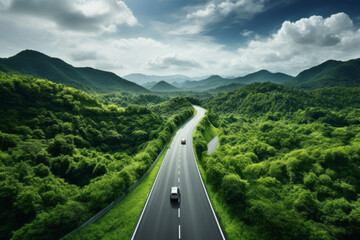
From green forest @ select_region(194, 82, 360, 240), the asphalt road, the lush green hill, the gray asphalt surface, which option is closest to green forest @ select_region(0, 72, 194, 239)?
the asphalt road

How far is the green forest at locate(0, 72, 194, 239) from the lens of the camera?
23.2 m

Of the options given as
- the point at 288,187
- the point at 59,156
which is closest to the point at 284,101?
the point at 288,187

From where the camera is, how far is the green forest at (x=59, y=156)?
23.2 metres

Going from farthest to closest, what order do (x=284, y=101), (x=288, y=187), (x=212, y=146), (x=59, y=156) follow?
(x=284, y=101) < (x=212, y=146) < (x=59, y=156) < (x=288, y=187)

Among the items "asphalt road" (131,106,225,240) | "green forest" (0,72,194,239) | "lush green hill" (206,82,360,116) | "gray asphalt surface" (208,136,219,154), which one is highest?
"lush green hill" (206,82,360,116)

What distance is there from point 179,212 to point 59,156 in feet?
119

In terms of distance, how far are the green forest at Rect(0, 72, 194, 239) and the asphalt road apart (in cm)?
587

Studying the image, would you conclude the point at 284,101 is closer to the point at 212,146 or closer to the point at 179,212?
the point at 212,146

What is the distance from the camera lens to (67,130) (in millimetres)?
56312

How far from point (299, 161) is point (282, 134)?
2652 cm

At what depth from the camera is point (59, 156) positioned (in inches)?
1667

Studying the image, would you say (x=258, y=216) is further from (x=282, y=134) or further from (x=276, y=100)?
(x=276, y=100)

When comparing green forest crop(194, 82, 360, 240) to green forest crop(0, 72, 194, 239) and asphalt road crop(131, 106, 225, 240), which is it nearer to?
asphalt road crop(131, 106, 225, 240)

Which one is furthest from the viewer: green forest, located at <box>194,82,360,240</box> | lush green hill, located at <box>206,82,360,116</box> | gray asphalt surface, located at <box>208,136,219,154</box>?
lush green hill, located at <box>206,82,360,116</box>
